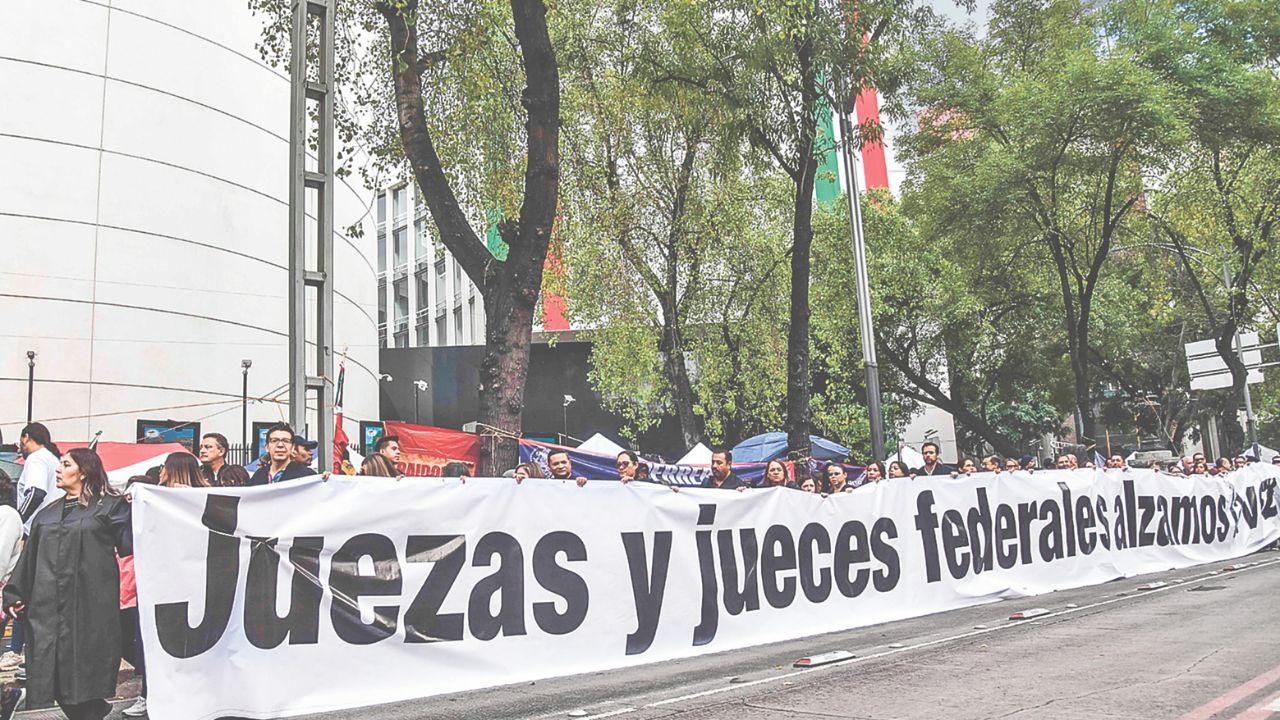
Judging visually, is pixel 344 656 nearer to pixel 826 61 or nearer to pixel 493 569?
pixel 493 569

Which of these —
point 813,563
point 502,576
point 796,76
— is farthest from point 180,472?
point 796,76

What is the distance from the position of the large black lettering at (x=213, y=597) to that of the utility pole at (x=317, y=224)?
247 centimetres

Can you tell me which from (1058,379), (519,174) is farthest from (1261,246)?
(519,174)

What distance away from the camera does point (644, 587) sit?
8375mm

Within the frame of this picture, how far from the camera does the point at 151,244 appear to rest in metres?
24.9

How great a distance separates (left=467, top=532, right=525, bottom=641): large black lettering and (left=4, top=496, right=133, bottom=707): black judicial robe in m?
2.35

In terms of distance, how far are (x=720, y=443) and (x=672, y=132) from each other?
36.9ft

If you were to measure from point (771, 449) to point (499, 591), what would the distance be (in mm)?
16370

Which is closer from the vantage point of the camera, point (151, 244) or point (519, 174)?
point (519, 174)

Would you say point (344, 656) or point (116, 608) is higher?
point (116, 608)

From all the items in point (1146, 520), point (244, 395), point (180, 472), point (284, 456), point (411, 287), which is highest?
point (411, 287)

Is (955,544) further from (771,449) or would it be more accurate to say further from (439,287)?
(439,287)

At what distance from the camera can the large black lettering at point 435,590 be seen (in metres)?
7.05

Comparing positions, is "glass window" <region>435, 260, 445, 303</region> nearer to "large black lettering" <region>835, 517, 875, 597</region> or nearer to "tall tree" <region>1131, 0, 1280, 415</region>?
"tall tree" <region>1131, 0, 1280, 415</region>
